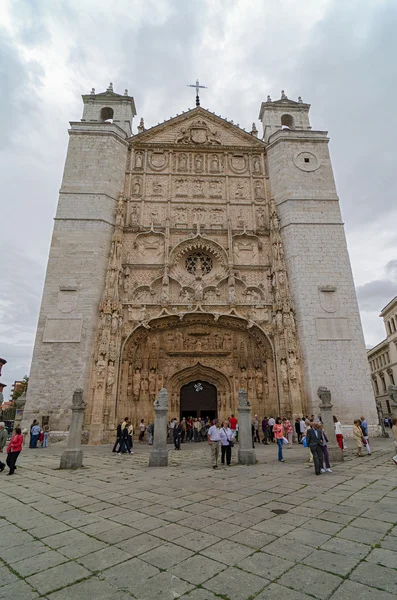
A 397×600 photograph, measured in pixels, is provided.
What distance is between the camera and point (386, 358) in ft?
116

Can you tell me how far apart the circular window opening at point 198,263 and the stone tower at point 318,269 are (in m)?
4.40

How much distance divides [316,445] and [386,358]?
3447cm

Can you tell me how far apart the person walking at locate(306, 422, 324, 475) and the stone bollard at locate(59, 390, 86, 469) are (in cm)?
568

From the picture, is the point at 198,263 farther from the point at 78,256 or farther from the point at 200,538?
the point at 200,538

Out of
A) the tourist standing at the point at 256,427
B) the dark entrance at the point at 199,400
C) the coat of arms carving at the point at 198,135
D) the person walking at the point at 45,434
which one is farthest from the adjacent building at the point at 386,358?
the person walking at the point at 45,434

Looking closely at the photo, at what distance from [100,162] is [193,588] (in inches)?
796

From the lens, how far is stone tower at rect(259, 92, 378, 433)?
14.5m

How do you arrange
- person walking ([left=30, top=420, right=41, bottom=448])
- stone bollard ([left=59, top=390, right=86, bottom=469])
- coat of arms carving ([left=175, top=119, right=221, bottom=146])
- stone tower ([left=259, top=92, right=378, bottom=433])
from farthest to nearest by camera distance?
coat of arms carving ([left=175, top=119, right=221, bottom=146]), stone tower ([left=259, top=92, right=378, bottom=433]), person walking ([left=30, top=420, right=41, bottom=448]), stone bollard ([left=59, top=390, right=86, bottom=469])

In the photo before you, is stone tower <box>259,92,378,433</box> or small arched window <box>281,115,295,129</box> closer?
stone tower <box>259,92,378,433</box>

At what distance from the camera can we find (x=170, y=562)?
9.45 feet

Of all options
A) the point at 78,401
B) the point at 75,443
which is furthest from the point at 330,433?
the point at 78,401

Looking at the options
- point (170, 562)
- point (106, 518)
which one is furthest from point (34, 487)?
point (170, 562)

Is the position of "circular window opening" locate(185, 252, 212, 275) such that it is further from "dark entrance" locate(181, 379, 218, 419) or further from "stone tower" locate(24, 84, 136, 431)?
"dark entrance" locate(181, 379, 218, 419)

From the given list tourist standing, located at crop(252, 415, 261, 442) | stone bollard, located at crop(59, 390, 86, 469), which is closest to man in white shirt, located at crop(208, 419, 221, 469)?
stone bollard, located at crop(59, 390, 86, 469)
